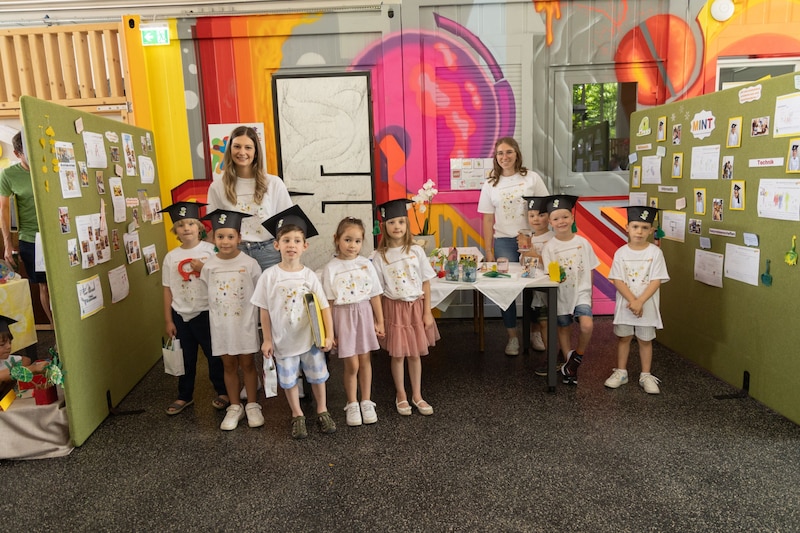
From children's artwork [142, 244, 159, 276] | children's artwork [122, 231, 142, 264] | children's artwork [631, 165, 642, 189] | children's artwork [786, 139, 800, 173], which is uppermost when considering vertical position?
children's artwork [786, 139, 800, 173]

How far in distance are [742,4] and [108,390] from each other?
5.71 m

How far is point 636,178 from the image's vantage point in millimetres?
4348

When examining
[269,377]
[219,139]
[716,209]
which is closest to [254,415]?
[269,377]

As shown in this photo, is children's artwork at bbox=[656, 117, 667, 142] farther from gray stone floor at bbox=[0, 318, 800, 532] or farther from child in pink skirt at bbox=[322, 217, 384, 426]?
child in pink skirt at bbox=[322, 217, 384, 426]

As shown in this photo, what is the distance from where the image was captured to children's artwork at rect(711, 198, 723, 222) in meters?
3.39

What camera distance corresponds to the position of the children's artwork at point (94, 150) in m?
3.12

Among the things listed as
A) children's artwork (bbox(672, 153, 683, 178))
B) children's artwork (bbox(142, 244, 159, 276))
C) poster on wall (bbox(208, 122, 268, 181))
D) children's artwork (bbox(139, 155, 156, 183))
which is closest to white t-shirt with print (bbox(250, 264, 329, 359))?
children's artwork (bbox(142, 244, 159, 276))

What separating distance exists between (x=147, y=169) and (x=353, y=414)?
7.93 ft

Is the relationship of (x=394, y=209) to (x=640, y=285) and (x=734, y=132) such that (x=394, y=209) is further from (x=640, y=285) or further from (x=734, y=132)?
Answer: (x=734, y=132)

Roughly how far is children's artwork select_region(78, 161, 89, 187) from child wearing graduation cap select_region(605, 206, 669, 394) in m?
3.13

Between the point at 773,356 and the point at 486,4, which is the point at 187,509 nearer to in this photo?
the point at 773,356

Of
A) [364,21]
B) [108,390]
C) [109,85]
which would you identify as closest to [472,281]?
[108,390]

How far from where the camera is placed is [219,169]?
4.91 metres

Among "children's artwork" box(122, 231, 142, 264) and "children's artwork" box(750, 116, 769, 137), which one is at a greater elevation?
"children's artwork" box(750, 116, 769, 137)
